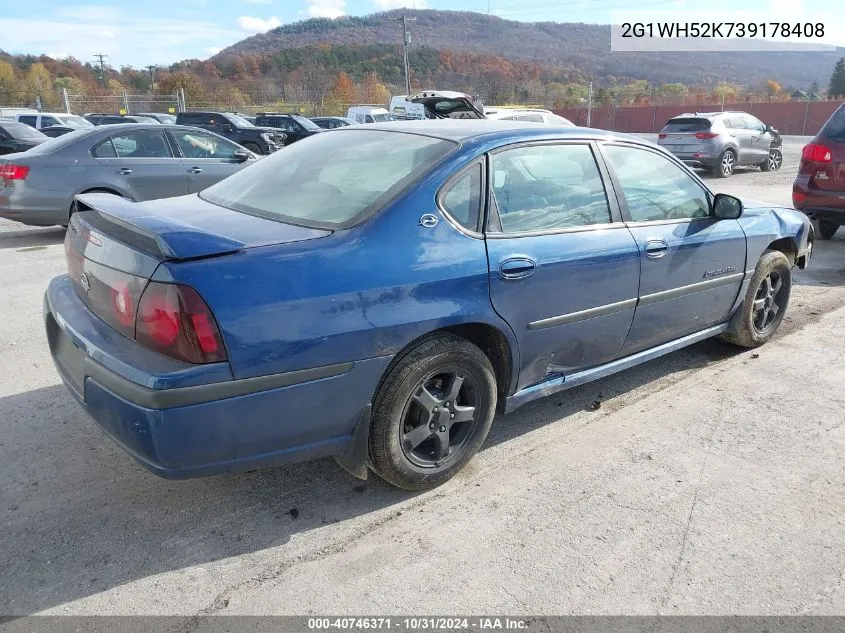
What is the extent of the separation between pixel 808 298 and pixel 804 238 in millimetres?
1569

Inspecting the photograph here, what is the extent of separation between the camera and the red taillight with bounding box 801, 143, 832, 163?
7633 millimetres

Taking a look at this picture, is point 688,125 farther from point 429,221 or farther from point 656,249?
point 429,221

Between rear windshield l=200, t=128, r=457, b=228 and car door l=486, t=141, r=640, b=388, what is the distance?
434 millimetres

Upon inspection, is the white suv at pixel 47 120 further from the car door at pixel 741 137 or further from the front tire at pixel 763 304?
the front tire at pixel 763 304

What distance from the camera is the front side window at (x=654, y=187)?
3.67 meters

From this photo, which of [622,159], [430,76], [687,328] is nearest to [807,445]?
[687,328]

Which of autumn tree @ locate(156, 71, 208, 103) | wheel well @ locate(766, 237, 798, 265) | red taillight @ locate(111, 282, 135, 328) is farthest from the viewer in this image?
autumn tree @ locate(156, 71, 208, 103)

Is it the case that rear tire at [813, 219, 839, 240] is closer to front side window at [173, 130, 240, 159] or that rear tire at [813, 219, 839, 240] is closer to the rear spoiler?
front side window at [173, 130, 240, 159]

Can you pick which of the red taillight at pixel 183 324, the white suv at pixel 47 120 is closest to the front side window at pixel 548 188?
the red taillight at pixel 183 324

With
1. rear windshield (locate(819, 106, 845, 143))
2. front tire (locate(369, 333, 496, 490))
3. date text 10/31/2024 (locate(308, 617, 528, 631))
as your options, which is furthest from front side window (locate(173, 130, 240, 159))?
date text 10/31/2024 (locate(308, 617, 528, 631))

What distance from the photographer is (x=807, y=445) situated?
347 cm

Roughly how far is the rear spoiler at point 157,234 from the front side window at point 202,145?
6.43m

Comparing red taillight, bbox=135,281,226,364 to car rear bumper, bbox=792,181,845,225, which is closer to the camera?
red taillight, bbox=135,281,226,364

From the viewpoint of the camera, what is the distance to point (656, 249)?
143 inches
